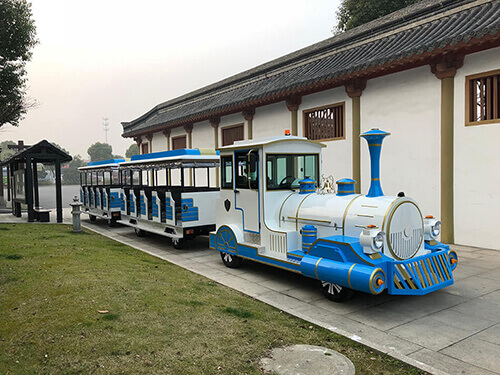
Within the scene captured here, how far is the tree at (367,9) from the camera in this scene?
65.9 ft

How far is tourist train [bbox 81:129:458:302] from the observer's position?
529 cm

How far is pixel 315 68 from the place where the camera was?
13875 millimetres

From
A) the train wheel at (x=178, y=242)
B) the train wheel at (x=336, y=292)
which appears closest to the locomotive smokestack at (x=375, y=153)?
the train wheel at (x=336, y=292)

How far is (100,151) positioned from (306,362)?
12237cm

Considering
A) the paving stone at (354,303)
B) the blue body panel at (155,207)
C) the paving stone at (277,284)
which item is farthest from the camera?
the blue body panel at (155,207)

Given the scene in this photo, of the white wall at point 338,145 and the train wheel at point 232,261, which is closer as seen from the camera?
the train wheel at point 232,261

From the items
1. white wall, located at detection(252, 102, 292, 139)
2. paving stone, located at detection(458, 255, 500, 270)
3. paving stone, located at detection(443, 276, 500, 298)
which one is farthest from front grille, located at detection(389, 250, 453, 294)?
white wall, located at detection(252, 102, 292, 139)

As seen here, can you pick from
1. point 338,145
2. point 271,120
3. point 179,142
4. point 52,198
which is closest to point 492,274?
point 338,145

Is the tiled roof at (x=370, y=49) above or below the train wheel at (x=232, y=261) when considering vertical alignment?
above

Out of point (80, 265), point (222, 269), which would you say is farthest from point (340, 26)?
point (80, 265)

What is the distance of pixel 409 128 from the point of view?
408 inches

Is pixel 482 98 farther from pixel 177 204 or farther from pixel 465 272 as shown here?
pixel 177 204

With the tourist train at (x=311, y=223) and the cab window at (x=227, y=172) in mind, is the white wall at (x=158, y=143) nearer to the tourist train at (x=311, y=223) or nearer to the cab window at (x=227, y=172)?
the tourist train at (x=311, y=223)

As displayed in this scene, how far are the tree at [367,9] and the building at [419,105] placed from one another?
7.61 meters
